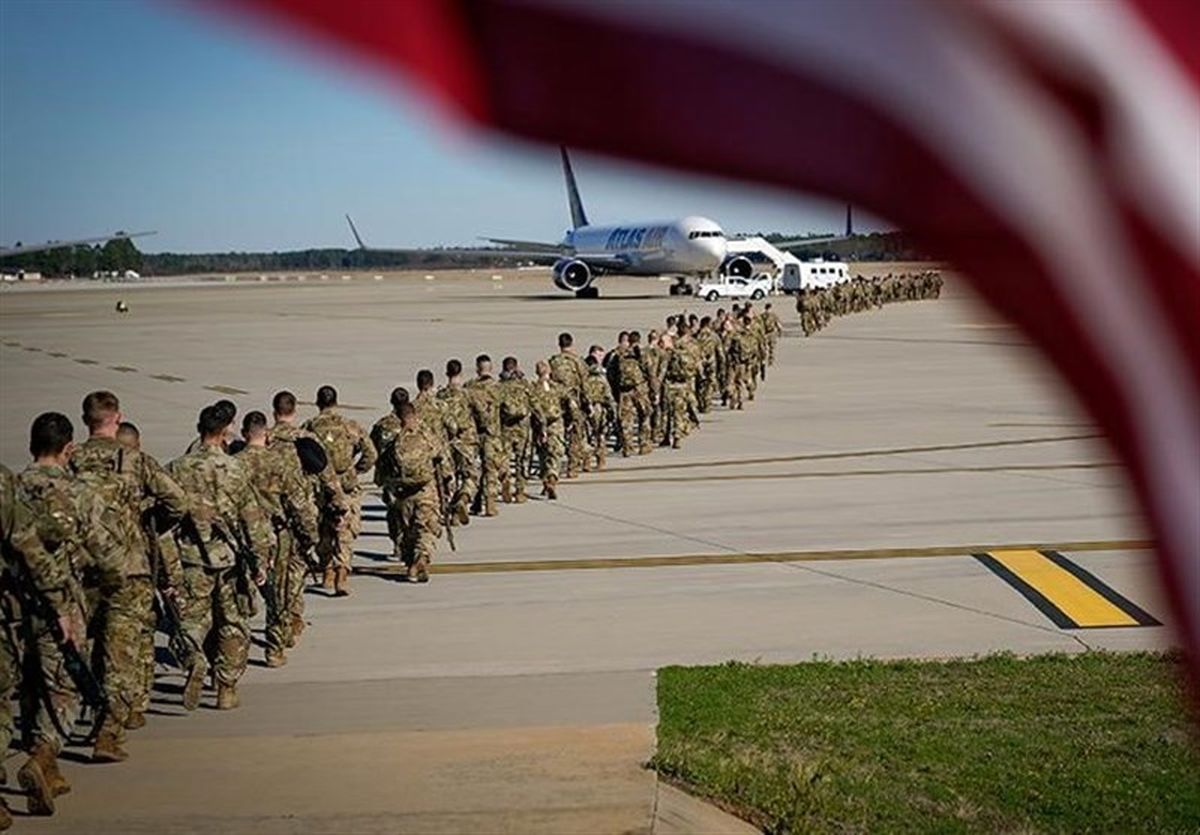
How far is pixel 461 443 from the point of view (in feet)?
50.5

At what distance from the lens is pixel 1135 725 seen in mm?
8312

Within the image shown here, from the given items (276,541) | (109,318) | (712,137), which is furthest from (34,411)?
(109,318)

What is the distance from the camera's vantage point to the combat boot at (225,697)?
9.27 metres

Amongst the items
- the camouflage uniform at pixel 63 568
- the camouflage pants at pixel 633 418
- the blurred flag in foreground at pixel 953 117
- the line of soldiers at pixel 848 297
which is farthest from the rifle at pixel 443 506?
the line of soldiers at pixel 848 297

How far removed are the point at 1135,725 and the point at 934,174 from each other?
25.2 feet

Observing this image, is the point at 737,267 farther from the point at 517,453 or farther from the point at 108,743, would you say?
the point at 108,743

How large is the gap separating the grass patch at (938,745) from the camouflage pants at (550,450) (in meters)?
7.76

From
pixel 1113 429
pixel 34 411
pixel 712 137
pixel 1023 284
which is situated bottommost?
pixel 34 411

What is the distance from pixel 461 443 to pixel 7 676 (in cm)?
794

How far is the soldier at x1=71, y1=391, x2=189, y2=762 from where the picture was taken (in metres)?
8.30

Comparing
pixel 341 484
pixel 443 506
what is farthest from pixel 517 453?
pixel 341 484

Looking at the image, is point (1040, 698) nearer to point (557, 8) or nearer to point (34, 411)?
point (557, 8)

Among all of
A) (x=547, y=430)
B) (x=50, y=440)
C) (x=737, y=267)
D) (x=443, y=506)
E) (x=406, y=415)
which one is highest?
(x=737, y=267)

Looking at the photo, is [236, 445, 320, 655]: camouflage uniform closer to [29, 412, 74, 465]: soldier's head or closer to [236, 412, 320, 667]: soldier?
[236, 412, 320, 667]: soldier
